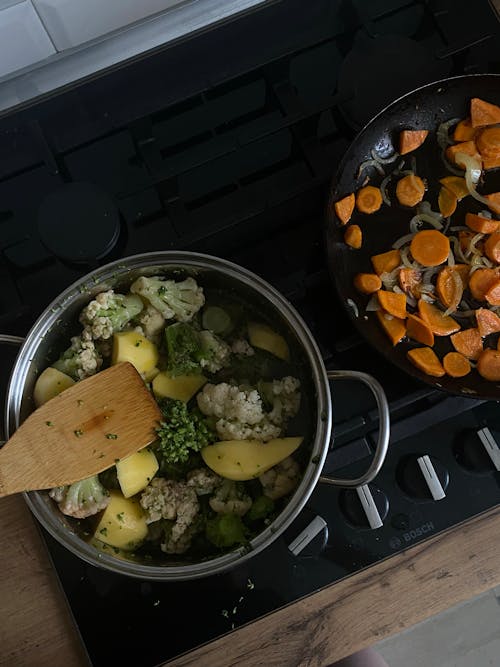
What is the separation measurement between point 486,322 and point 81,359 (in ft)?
2.33

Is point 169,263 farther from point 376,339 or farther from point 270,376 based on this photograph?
point 376,339

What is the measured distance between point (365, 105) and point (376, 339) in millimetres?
429

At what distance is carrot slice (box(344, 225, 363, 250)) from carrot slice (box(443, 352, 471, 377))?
10.2 inches

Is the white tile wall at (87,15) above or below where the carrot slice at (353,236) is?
above

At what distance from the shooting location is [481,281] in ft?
3.85

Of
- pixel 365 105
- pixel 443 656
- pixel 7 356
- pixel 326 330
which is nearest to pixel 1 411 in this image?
pixel 7 356

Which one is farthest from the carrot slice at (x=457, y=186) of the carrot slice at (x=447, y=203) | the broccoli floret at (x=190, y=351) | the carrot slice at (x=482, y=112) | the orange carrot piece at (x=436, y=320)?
the broccoli floret at (x=190, y=351)

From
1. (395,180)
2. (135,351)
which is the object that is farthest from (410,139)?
(135,351)

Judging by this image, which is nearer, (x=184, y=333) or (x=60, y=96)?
(x=184, y=333)

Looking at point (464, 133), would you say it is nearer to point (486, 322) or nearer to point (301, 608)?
point (486, 322)

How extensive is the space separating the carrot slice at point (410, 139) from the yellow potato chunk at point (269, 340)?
0.44 meters

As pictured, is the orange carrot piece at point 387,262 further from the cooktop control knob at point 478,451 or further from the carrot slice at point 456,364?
the cooktop control knob at point 478,451

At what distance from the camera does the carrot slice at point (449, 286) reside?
118cm

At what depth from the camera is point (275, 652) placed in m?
1.02
